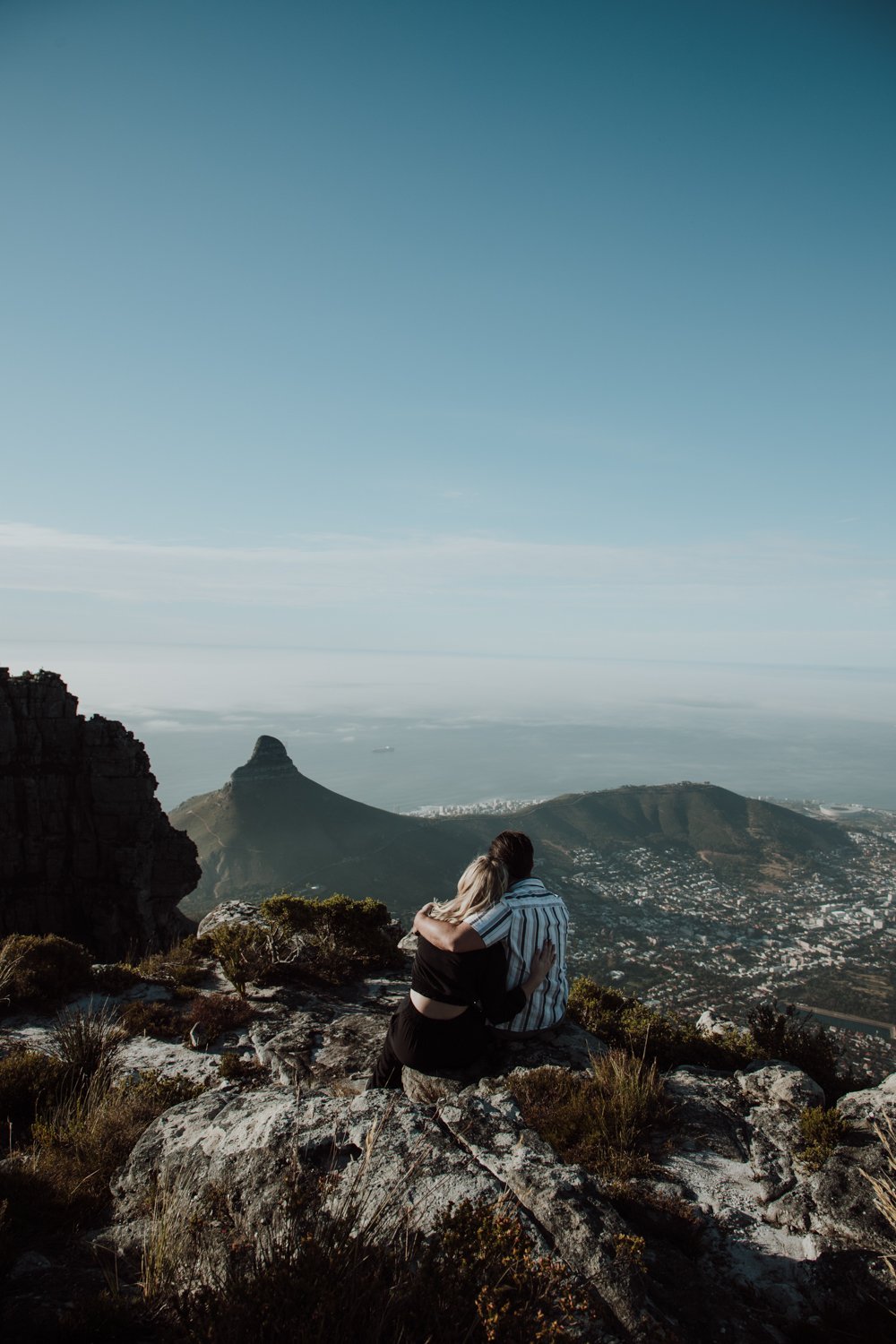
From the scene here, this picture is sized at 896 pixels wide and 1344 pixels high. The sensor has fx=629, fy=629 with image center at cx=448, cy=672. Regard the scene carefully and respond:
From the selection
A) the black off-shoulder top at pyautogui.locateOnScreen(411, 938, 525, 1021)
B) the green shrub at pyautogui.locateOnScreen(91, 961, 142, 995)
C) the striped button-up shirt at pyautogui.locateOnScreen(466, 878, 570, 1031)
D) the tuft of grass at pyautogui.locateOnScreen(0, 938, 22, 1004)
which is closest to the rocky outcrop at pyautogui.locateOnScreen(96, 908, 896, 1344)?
the striped button-up shirt at pyautogui.locateOnScreen(466, 878, 570, 1031)

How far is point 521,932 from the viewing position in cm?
622

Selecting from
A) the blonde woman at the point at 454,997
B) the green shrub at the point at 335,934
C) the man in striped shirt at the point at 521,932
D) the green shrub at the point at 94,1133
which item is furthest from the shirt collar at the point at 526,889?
the green shrub at the point at 335,934

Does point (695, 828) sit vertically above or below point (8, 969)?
below

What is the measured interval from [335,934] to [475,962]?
23.8ft

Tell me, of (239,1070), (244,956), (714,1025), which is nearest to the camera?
(239,1070)

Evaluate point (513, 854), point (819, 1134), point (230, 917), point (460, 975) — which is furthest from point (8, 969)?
point (819, 1134)

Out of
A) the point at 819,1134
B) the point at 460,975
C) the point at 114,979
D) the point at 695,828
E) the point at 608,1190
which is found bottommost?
the point at 695,828

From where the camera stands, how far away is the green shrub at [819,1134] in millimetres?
5598

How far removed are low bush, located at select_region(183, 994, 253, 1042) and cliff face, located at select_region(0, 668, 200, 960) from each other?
18803 millimetres

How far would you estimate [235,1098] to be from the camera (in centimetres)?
570

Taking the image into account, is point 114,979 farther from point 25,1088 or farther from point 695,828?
point 695,828

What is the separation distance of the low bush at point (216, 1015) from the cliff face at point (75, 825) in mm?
18803

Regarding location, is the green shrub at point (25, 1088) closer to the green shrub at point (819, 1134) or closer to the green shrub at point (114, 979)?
the green shrub at point (114, 979)

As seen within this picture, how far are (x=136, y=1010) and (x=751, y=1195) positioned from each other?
820 cm
